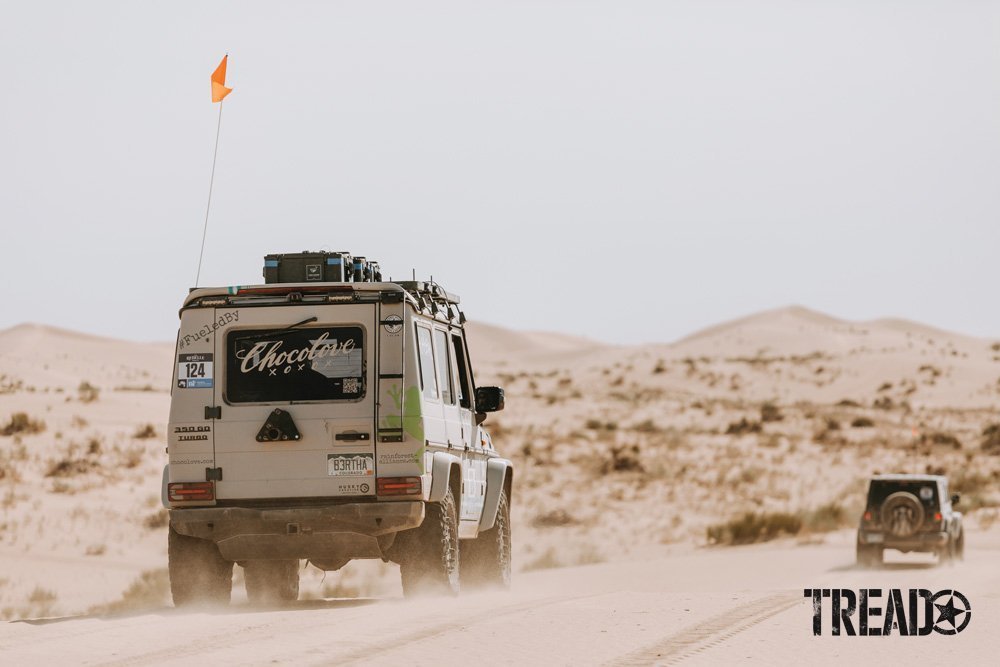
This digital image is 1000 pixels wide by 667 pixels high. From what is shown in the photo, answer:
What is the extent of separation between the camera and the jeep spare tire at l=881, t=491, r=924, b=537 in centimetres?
2430

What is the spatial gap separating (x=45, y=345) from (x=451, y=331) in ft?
→ 337

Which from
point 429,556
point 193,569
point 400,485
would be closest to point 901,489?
point 429,556

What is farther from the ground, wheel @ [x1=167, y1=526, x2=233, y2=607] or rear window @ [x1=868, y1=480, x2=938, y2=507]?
rear window @ [x1=868, y1=480, x2=938, y2=507]

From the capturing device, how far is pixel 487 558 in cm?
1639

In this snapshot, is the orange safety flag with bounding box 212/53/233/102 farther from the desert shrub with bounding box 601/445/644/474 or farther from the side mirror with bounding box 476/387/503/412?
the desert shrub with bounding box 601/445/644/474

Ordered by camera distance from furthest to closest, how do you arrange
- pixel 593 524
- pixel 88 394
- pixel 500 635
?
pixel 88 394 → pixel 593 524 → pixel 500 635

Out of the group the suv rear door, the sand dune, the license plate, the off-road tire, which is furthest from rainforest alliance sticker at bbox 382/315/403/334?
the off-road tire

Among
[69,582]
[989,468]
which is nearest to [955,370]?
[989,468]

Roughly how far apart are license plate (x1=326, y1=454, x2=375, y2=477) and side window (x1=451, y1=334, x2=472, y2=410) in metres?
2.35

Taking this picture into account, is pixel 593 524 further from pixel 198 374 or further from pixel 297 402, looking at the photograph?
pixel 198 374

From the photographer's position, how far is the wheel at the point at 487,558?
1639 centimetres

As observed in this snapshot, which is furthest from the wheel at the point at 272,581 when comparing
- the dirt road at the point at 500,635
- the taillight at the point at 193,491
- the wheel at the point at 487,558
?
the taillight at the point at 193,491

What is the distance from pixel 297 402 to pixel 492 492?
11.4ft

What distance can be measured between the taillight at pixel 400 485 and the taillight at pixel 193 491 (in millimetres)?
1431
